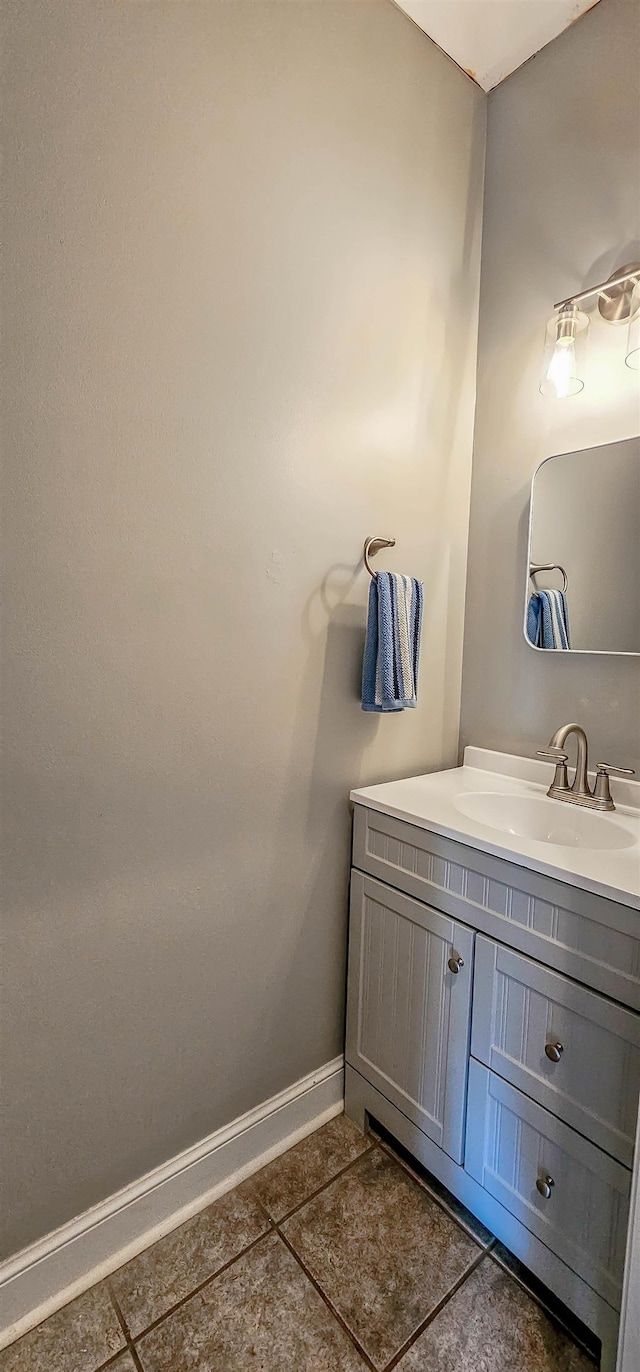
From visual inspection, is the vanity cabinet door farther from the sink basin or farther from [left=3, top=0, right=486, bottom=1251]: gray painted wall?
the sink basin

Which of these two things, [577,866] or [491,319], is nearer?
[577,866]

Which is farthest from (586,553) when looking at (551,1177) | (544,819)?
(551,1177)

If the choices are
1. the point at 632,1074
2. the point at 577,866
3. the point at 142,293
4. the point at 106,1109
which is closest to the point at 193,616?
the point at 142,293

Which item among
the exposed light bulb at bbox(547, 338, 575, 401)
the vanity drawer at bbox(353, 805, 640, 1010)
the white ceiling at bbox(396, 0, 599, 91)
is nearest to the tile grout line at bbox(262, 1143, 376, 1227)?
the vanity drawer at bbox(353, 805, 640, 1010)

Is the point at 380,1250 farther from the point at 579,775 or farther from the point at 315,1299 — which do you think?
the point at 579,775

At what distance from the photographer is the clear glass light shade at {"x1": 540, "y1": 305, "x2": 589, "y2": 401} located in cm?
140

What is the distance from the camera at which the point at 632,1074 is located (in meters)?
0.91

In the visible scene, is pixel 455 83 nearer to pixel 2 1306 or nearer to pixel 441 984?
pixel 441 984

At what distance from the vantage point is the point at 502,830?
1342 millimetres

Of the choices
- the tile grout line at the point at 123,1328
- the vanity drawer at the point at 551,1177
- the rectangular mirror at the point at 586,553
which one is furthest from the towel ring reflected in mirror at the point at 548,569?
the tile grout line at the point at 123,1328

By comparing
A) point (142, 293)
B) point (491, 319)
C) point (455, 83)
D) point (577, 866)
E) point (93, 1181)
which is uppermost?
point (455, 83)

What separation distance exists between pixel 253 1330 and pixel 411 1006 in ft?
1.95

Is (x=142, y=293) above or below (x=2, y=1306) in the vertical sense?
above

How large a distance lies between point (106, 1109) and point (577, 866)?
978mm
